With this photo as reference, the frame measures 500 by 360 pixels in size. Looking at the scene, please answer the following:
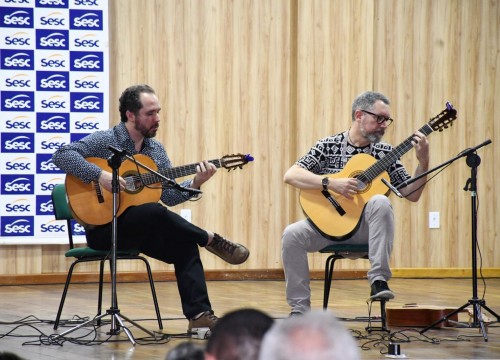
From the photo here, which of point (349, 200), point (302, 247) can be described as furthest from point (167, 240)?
point (349, 200)

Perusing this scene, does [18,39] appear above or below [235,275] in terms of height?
above

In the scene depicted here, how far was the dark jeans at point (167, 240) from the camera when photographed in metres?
4.30

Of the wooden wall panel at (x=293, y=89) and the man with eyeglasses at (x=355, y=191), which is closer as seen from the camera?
the man with eyeglasses at (x=355, y=191)

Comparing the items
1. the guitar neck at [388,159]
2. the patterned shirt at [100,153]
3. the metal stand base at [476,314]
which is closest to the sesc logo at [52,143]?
the patterned shirt at [100,153]

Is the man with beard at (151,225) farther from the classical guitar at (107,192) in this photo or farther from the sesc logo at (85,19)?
the sesc logo at (85,19)

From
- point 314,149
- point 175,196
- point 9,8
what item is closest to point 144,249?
point 175,196

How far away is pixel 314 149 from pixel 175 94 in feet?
9.13

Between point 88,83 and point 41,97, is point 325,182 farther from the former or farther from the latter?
point 41,97

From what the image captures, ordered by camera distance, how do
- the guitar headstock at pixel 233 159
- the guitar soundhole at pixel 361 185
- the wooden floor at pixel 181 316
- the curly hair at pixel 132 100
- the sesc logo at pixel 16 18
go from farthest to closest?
the sesc logo at pixel 16 18, the guitar soundhole at pixel 361 185, the curly hair at pixel 132 100, the guitar headstock at pixel 233 159, the wooden floor at pixel 181 316

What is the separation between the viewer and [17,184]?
22.7 ft

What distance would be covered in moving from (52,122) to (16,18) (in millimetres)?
849

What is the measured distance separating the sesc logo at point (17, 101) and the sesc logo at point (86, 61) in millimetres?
410

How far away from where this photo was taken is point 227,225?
750 cm

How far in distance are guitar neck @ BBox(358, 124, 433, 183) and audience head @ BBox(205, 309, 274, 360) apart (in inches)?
134
